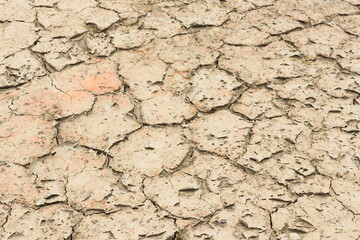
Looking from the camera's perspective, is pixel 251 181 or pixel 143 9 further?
pixel 143 9

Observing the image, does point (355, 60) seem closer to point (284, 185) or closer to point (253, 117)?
point (253, 117)

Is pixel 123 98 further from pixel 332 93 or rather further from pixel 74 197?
pixel 332 93

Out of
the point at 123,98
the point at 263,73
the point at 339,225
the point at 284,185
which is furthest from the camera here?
the point at 263,73

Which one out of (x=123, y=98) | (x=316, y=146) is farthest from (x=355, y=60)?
(x=123, y=98)

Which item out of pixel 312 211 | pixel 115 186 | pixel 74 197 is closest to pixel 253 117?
pixel 312 211

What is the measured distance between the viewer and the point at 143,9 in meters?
2.88

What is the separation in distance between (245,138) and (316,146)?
266 mm

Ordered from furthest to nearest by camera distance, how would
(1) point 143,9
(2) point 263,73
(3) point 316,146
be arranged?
(1) point 143,9
(2) point 263,73
(3) point 316,146

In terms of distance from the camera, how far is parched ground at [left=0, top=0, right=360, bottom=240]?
1.88 meters

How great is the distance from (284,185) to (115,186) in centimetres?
59

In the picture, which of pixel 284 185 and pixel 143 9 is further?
pixel 143 9

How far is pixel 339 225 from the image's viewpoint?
73.3 inches

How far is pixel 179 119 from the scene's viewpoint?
2.25 metres

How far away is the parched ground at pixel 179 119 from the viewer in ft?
6.16
